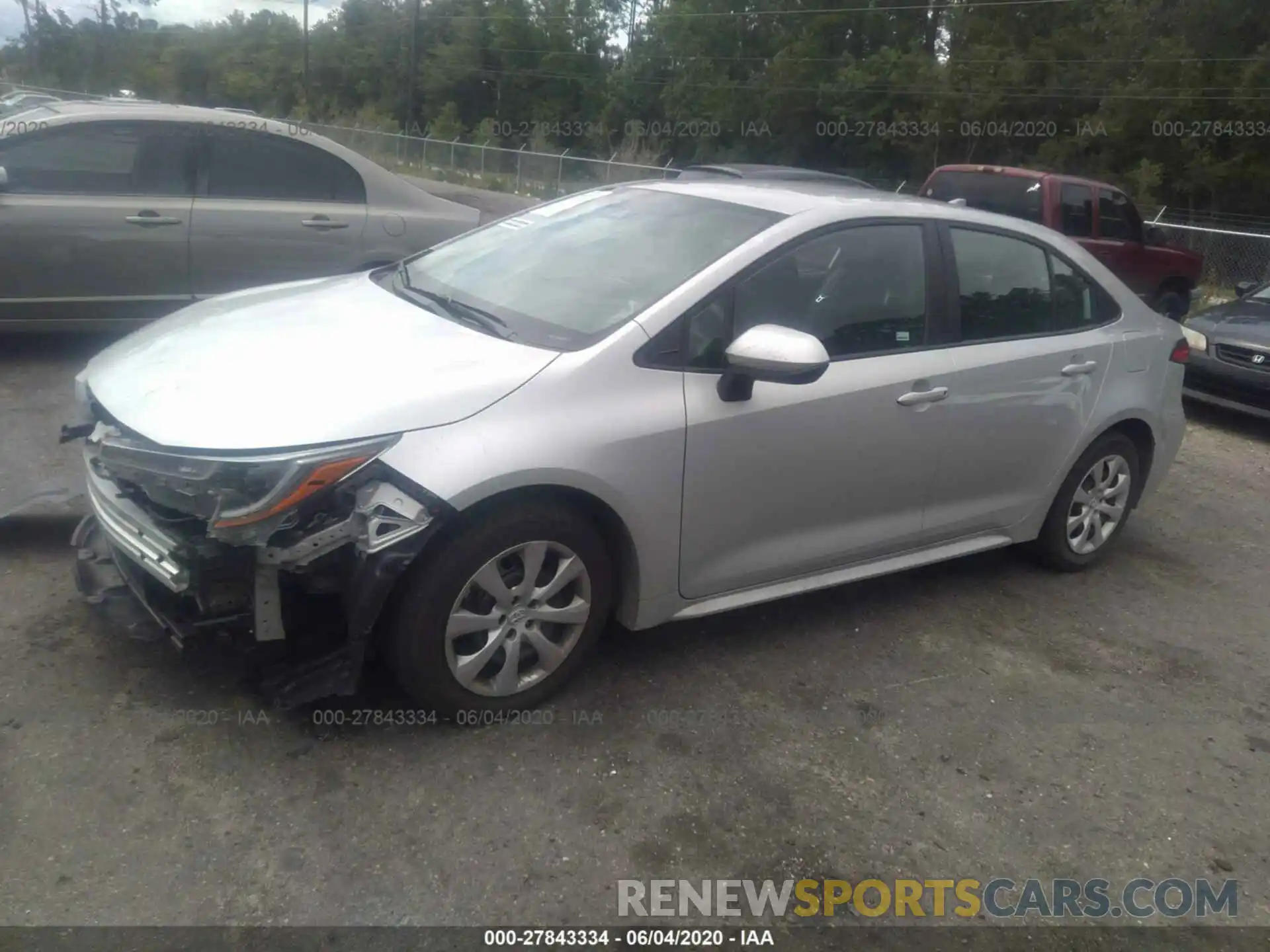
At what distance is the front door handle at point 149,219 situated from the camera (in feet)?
21.4

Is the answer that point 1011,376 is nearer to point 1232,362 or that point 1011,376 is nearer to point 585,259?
point 585,259

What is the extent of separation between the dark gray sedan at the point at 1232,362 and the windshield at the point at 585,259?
623 centimetres

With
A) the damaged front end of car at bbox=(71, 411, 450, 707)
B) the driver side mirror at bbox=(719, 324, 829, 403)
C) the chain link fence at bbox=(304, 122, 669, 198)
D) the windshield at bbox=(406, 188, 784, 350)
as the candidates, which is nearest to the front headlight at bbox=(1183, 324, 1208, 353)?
the windshield at bbox=(406, 188, 784, 350)

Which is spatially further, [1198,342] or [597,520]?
[1198,342]

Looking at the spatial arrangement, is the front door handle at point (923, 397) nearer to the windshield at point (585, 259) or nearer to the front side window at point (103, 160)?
the windshield at point (585, 259)

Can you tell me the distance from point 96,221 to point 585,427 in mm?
4527

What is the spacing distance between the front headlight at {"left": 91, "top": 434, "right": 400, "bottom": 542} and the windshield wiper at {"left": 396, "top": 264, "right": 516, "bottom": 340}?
0.76 m

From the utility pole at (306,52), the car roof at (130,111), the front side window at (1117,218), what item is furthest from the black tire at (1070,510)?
A: the utility pole at (306,52)

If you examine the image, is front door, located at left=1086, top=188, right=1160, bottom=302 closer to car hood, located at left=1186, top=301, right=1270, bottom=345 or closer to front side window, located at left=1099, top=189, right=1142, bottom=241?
front side window, located at left=1099, top=189, right=1142, bottom=241

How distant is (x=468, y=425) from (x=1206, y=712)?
2928mm

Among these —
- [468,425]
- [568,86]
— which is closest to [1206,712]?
[468,425]

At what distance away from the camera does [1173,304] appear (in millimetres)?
13539

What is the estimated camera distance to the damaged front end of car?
2947mm

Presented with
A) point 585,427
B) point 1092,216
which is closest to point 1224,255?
point 1092,216
